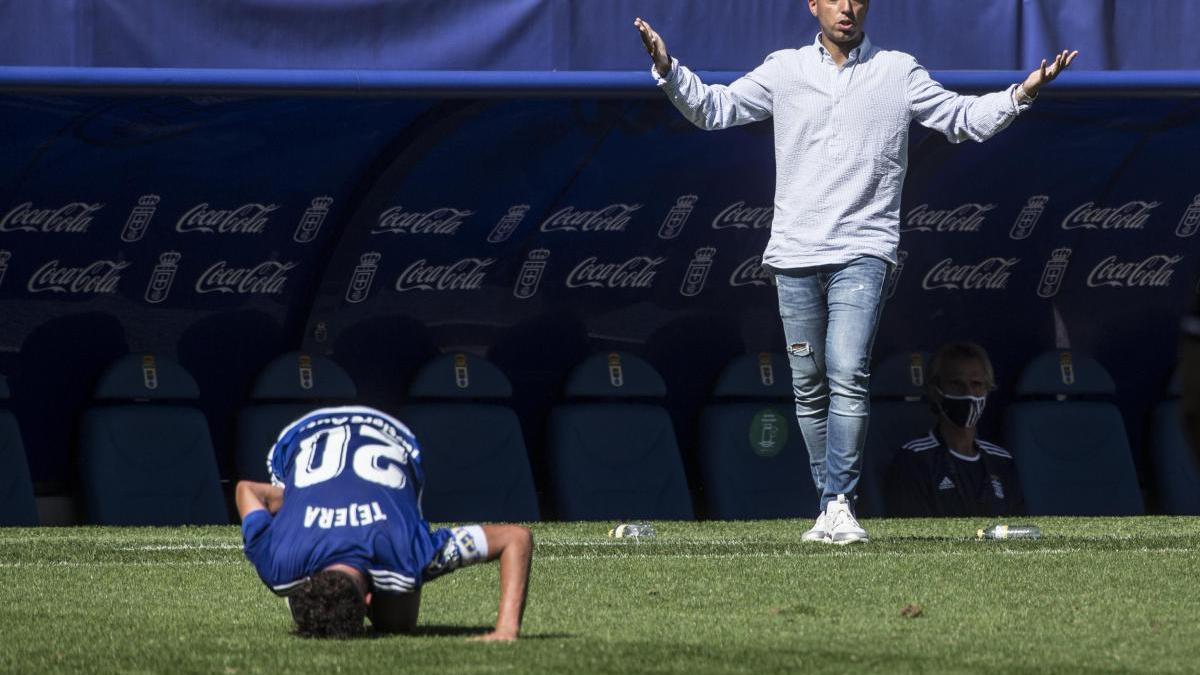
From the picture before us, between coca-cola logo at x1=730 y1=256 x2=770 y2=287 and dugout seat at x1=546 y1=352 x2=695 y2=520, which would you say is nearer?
dugout seat at x1=546 y1=352 x2=695 y2=520

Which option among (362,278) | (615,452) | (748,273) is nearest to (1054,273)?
(748,273)

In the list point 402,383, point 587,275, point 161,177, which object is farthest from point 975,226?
point 161,177

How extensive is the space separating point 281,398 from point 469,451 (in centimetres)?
92

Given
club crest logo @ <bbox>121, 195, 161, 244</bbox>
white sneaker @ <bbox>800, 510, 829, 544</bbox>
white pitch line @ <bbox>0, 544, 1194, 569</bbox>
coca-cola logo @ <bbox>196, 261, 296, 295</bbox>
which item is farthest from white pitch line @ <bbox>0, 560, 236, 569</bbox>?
coca-cola logo @ <bbox>196, 261, 296, 295</bbox>

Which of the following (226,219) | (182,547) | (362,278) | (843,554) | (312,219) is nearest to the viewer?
(843,554)

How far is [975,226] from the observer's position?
1170 centimetres

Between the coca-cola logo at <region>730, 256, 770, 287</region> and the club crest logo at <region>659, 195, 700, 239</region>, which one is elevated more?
the club crest logo at <region>659, 195, 700, 239</region>

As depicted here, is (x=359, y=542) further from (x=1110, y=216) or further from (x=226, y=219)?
(x=1110, y=216)

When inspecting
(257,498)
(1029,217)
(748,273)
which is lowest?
(748,273)

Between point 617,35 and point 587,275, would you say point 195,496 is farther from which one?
point 617,35

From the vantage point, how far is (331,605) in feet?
16.9

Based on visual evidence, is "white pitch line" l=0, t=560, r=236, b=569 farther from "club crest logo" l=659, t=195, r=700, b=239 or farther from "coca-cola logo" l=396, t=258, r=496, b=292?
"club crest logo" l=659, t=195, r=700, b=239

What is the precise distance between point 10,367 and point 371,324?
1.71 metres

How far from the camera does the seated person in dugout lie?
10.8m
